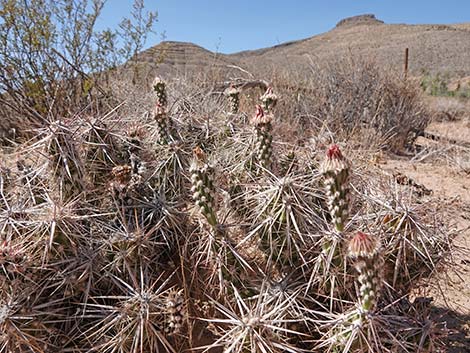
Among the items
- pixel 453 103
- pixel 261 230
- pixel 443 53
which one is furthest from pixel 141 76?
pixel 443 53

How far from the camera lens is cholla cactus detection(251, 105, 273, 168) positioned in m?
2.43

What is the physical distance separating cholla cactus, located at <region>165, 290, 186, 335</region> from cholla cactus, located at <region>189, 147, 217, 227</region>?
475 mm

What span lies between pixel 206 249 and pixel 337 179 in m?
0.92

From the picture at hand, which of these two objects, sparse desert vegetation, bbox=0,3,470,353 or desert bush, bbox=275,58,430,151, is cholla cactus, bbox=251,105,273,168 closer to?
sparse desert vegetation, bbox=0,3,470,353

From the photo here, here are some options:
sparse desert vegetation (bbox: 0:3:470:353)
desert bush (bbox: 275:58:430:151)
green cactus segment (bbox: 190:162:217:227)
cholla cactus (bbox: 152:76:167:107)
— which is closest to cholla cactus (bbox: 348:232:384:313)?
sparse desert vegetation (bbox: 0:3:470:353)

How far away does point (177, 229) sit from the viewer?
2721 mm

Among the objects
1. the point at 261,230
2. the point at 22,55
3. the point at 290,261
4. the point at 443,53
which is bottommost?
the point at 443,53

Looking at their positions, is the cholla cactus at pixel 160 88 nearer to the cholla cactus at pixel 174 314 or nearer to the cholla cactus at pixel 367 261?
the cholla cactus at pixel 174 314

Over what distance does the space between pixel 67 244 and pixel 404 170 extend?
566 cm

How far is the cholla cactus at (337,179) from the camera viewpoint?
1.79 m

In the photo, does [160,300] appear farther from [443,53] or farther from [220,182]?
[443,53]

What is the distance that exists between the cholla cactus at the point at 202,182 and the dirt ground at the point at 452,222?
4.43 feet

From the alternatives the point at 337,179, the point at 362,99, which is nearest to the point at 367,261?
the point at 337,179

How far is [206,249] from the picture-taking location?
2.40 metres
